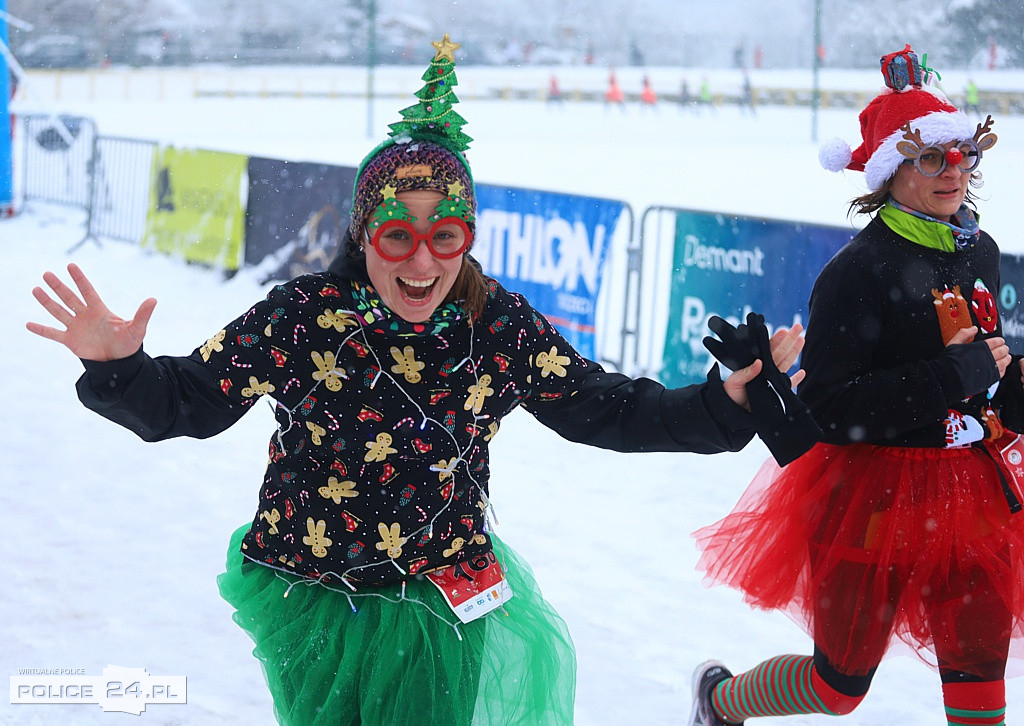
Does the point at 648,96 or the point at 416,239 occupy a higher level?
the point at 648,96

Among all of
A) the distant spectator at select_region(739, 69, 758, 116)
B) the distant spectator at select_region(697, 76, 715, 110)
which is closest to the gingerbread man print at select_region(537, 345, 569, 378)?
the distant spectator at select_region(739, 69, 758, 116)

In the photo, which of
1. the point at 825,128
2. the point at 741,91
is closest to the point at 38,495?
the point at 825,128

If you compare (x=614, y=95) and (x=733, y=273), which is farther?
(x=614, y=95)

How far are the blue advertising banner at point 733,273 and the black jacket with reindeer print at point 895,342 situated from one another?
3615mm

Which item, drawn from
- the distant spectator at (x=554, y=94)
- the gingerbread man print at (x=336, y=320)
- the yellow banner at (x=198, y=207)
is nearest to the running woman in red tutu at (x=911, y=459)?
the gingerbread man print at (x=336, y=320)

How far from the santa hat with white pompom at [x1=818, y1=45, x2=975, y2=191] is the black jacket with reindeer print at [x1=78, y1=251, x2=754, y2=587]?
1.01 m

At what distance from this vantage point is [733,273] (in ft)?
23.9

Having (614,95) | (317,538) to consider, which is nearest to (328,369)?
(317,538)

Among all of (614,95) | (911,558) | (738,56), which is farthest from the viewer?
(738,56)

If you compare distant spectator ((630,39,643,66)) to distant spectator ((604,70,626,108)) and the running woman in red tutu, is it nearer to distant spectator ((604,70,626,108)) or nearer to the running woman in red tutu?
distant spectator ((604,70,626,108))

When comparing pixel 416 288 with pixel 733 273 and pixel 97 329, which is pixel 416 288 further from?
pixel 733 273

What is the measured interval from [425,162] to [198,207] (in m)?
10.4

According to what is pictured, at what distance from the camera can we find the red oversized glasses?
236cm

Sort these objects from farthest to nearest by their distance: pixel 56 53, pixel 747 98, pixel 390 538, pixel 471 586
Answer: pixel 56 53 → pixel 747 98 → pixel 471 586 → pixel 390 538
